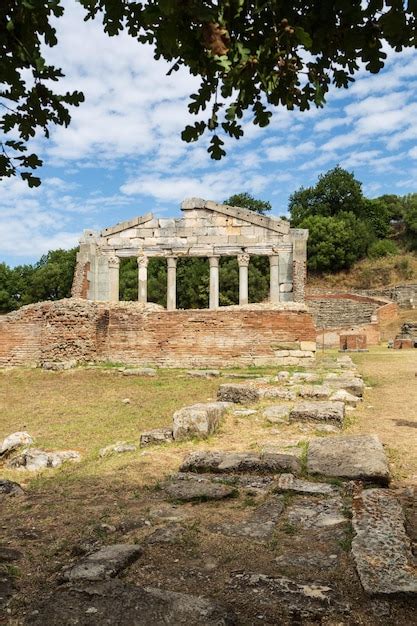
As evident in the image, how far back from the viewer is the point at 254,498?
400cm

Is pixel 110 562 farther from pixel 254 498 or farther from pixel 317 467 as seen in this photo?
pixel 317 467

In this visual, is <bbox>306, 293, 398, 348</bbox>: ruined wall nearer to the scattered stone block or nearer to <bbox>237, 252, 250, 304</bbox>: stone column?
<bbox>237, 252, 250, 304</bbox>: stone column

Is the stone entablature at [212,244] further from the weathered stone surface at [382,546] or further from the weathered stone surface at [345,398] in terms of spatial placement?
the weathered stone surface at [382,546]

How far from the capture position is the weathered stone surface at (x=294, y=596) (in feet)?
7.55

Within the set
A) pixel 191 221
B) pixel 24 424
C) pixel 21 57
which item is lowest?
pixel 24 424

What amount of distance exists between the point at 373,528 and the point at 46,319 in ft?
43.3

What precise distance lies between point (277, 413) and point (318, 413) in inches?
27.8

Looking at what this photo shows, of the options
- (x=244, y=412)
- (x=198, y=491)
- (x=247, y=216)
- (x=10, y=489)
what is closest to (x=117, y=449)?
(x=10, y=489)

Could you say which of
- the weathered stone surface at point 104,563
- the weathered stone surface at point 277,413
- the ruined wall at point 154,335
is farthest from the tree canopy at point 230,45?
the ruined wall at point 154,335

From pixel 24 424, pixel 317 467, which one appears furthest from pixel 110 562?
pixel 24 424

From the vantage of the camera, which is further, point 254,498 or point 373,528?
point 254,498

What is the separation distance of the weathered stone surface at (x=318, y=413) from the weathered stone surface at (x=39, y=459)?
109 inches

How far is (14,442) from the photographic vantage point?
20.7ft

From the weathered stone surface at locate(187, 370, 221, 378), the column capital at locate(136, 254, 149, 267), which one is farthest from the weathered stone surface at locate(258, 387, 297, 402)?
the column capital at locate(136, 254, 149, 267)
